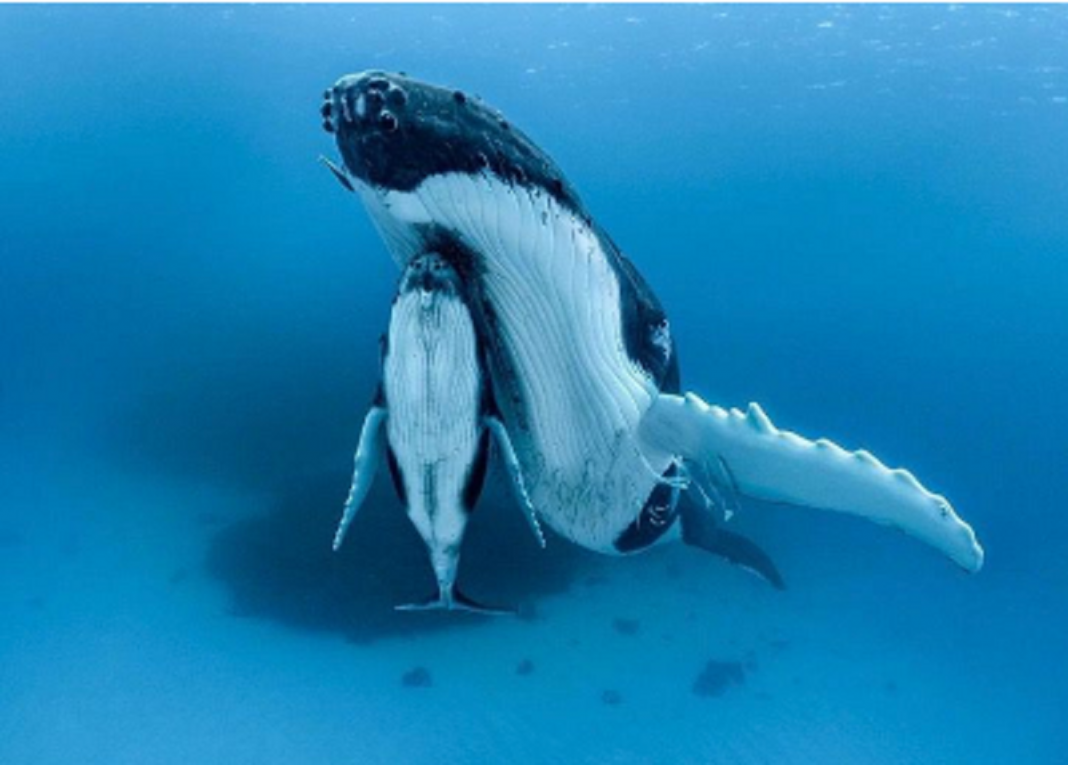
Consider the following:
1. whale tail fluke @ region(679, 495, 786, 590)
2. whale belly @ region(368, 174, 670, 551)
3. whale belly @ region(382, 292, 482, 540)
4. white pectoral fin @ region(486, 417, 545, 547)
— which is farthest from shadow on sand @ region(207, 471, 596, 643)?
whale belly @ region(382, 292, 482, 540)

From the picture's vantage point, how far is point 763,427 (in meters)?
4.59

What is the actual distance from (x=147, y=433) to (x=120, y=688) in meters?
3.67

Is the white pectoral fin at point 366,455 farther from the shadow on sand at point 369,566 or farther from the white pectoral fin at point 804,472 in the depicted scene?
the shadow on sand at point 369,566

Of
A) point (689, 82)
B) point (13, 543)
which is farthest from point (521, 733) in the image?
point (689, 82)

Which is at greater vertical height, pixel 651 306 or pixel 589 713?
pixel 651 306

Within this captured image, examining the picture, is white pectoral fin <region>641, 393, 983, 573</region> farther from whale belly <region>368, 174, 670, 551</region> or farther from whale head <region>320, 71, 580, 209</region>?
whale head <region>320, 71, 580, 209</region>

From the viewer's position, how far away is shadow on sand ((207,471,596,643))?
27.3 feet

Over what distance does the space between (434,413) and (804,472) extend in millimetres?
1987

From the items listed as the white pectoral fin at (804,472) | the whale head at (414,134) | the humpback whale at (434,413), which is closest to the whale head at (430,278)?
the humpback whale at (434,413)

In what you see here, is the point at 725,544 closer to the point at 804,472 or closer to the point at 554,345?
the point at 804,472

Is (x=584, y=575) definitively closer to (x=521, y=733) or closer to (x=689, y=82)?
(x=521, y=733)

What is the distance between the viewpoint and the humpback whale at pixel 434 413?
427 cm

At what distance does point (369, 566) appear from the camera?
8.80 m

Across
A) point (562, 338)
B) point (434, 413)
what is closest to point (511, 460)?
point (434, 413)
